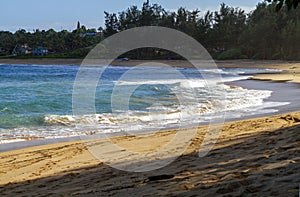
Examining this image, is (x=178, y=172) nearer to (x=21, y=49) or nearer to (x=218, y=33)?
(x=218, y=33)

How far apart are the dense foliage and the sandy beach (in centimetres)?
4267

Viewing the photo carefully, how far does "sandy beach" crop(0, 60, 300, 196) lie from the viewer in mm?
3738

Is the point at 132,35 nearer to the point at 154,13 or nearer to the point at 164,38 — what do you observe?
the point at 164,38

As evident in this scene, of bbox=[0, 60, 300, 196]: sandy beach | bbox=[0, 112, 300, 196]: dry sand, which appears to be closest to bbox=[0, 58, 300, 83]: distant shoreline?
bbox=[0, 60, 300, 196]: sandy beach

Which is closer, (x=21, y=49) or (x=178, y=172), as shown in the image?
(x=178, y=172)

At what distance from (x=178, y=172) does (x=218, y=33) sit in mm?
72656

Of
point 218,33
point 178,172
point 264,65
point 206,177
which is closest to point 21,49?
point 218,33

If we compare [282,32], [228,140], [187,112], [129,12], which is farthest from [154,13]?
[228,140]

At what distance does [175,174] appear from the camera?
453 cm

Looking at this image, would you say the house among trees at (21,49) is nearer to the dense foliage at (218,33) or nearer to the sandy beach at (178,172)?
the dense foliage at (218,33)

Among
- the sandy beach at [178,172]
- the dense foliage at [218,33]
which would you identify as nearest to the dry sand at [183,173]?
the sandy beach at [178,172]

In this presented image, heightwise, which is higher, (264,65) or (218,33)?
(218,33)

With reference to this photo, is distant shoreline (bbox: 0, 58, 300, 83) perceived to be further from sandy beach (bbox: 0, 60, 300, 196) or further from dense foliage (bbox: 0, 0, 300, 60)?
sandy beach (bbox: 0, 60, 300, 196)

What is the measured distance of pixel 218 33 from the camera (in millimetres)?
74938
